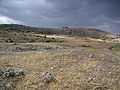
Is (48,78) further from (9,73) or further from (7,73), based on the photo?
(7,73)

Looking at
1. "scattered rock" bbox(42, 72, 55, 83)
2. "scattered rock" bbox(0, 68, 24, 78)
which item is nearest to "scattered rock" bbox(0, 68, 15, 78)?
"scattered rock" bbox(0, 68, 24, 78)

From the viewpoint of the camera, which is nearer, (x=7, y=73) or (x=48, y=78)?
(x=48, y=78)

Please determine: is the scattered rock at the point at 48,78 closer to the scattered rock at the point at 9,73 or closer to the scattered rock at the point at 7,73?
the scattered rock at the point at 9,73

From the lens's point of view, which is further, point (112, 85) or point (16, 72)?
point (16, 72)

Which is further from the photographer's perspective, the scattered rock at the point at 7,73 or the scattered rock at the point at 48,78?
the scattered rock at the point at 7,73

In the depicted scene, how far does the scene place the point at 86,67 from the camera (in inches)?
596

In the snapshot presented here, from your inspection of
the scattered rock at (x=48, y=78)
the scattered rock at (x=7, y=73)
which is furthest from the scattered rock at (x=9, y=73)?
the scattered rock at (x=48, y=78)

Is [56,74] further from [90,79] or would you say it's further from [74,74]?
[90,79]

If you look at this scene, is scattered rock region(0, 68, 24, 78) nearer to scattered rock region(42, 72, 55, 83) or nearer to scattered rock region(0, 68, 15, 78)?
scattered rock region(0, 68, 15, 78)

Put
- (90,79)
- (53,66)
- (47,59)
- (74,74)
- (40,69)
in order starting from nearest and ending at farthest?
(90,79), (74,74), (40,69), (53,66), (47,59)

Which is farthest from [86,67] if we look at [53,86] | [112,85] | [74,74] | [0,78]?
[0,78]

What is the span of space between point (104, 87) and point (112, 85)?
71 cm

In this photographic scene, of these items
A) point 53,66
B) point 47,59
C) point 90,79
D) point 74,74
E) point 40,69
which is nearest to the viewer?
point 90,79

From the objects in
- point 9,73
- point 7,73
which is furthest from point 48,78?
point 7,73
